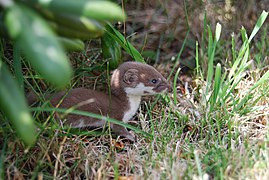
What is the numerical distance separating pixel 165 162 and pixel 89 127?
82 centimetres

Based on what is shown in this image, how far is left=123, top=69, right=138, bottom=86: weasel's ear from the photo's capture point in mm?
3221

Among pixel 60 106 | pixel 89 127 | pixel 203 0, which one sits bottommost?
pixel 89 127

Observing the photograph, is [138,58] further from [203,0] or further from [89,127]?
[203,0]

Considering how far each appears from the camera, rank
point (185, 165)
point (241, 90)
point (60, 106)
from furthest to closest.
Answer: point (241, 90)
point (60, 106)
point (185, 165)

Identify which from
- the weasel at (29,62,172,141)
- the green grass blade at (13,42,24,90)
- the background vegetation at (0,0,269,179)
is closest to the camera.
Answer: the background vegetation at (0,0,269,179)

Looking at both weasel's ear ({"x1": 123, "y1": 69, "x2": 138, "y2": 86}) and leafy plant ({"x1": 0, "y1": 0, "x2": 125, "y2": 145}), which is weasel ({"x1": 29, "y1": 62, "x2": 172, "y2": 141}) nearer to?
weasel's ear ({"x1": 123, "y1": 69, "x2": 138, "y2": 86})

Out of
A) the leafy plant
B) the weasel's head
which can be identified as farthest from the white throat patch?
the leafy plant

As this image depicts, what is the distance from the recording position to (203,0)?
442 cm

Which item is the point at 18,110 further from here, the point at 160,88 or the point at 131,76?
the point at 160,88

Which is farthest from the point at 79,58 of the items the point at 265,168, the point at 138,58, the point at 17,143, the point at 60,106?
the point at 265,168

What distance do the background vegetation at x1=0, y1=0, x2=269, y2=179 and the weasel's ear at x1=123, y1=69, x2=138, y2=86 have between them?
0.42 ft

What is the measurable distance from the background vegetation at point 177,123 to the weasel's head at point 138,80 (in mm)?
99

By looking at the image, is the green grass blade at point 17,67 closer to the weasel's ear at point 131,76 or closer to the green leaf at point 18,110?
the weasel's ear at point 131,76

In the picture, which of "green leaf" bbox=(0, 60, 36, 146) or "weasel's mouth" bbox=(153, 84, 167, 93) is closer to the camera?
"green leaf" bbox=(0, 60, 36, 146)
